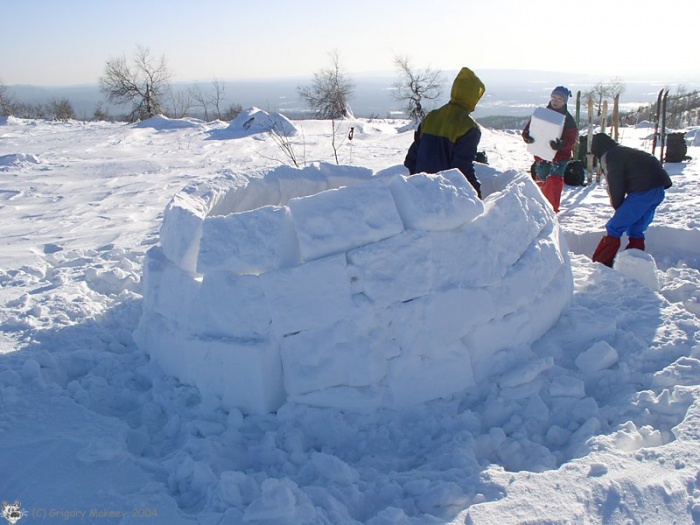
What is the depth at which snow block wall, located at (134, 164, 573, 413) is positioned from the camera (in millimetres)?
2922

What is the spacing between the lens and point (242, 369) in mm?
2943

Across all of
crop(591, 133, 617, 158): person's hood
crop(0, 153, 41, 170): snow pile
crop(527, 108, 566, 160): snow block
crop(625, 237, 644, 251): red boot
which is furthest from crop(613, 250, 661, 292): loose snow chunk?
crop(0, 153, 41, 170): snow pile

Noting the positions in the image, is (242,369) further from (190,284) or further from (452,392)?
(452,392)

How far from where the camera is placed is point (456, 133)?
4133mm

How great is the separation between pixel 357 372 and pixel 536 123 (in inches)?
197

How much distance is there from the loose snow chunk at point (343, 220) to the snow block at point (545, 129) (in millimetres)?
4384

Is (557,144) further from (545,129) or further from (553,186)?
(553,186)

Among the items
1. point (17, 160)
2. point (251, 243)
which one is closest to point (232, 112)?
point (17, 160)

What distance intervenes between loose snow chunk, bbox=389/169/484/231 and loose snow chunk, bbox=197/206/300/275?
0.63m

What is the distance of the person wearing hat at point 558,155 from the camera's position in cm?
673

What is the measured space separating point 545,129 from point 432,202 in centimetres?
427

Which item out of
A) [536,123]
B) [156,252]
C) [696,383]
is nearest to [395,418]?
[696,383]

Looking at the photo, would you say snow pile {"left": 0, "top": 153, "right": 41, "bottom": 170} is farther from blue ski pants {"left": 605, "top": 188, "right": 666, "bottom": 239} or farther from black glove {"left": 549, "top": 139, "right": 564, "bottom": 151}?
blue ski pants {"left": 605, "top": 188, "right": 666, "bottom": 239}

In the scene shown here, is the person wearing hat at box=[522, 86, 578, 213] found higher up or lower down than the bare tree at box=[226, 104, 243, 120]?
lower down
